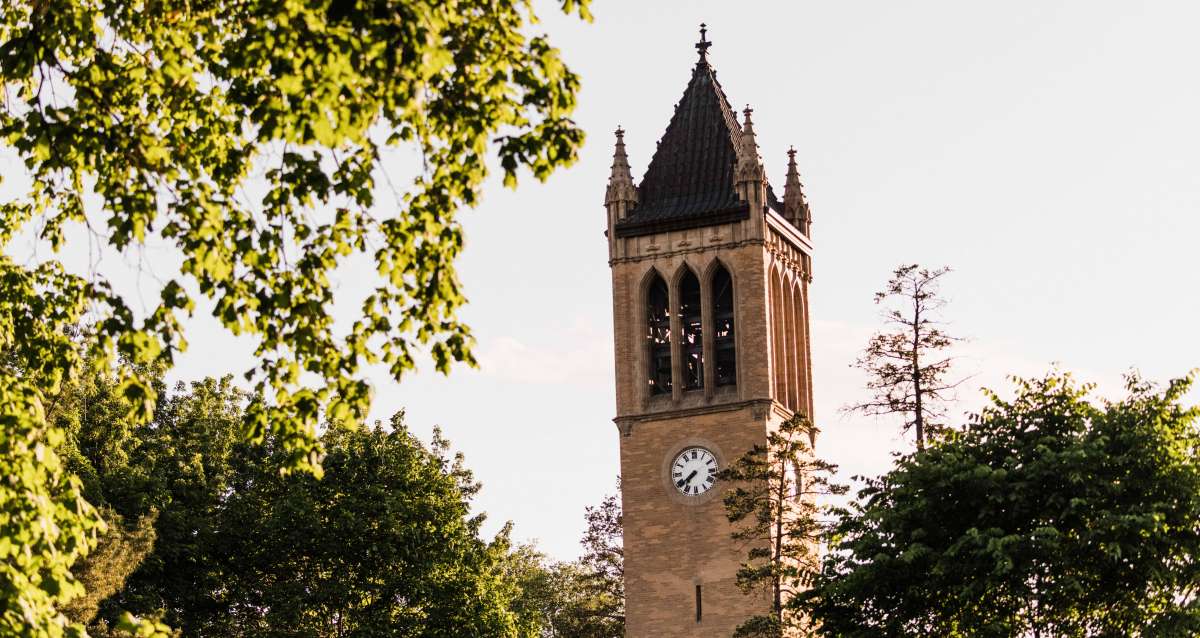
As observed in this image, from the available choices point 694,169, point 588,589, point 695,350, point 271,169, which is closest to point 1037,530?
point 271,169

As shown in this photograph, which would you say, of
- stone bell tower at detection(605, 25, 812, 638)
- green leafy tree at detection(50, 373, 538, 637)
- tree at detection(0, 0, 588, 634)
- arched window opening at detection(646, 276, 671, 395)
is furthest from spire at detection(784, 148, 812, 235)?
tree at detection(0, 0, 588, 634)

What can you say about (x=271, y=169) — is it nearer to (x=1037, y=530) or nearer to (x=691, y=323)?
(x=1037, y=530)

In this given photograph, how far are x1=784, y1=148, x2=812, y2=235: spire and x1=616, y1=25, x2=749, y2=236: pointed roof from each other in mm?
2322

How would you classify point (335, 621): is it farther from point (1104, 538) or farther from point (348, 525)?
point (1104, 538)

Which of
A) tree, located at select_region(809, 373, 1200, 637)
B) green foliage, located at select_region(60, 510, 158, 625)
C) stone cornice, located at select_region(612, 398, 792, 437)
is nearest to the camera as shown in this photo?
tree, located at select_region(809, 373, 1200, 637)

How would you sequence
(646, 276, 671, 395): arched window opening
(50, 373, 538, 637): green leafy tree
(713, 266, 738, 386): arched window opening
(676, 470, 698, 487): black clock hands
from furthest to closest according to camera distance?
(646, 276, 671, 395): arched window opening → (713, 266, 738, 386): arched window opening → (676, 470, 698, 487): black clock hands → (50, 373, 538, 637): green leafy tree

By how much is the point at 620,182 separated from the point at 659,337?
14.7 feet

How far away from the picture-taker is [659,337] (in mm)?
56438

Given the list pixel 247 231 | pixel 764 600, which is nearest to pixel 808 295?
pixel 764 600

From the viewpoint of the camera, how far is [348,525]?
47312 mm

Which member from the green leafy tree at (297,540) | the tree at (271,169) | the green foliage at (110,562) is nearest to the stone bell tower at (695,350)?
the green leafy tree at (297,540)

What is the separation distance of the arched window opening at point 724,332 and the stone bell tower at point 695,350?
4cm

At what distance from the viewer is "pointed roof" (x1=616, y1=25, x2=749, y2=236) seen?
5625cm

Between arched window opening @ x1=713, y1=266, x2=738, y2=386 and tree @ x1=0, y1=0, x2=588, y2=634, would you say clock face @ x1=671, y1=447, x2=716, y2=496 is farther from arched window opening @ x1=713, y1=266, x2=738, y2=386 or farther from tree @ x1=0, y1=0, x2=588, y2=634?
tree @ x1=0, y1=0, x2=588, y2=634
